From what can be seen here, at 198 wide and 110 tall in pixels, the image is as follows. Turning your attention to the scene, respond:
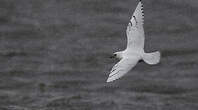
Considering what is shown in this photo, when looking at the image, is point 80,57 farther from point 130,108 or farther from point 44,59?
point 130,108

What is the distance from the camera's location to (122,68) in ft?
30.7

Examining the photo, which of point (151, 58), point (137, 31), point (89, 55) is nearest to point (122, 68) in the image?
point (151, 58)

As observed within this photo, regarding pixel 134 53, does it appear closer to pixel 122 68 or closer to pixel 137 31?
pixel 137 31

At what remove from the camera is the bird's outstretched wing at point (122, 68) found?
9199 mm

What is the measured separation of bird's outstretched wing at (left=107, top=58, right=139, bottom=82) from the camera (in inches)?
362

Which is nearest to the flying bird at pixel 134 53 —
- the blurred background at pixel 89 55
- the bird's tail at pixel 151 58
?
the bird's tail at pixel 151 58

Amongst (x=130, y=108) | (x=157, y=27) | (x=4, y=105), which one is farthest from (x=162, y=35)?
(x=4, y=105)

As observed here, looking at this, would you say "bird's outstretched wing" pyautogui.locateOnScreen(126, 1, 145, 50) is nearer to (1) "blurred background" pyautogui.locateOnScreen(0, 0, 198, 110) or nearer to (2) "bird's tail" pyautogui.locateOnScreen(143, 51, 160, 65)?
(2) "bird's tail" pyautogui.locateOnScreen(143, 51, 160, 65)

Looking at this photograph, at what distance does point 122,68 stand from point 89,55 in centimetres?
459

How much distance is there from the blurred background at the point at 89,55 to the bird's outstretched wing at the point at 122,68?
2961 mm

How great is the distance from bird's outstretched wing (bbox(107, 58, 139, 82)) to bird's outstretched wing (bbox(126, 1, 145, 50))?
445mm

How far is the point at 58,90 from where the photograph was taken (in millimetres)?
13094

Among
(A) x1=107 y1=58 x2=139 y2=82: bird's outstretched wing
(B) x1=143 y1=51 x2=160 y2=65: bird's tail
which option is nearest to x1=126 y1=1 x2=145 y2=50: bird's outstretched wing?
(B) x1=143 y1=51 x2=160 y2=65: bird's tail

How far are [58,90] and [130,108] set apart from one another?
1412 mm
